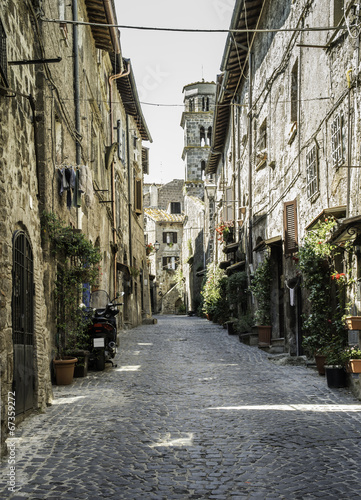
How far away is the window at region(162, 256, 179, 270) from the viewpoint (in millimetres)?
49844

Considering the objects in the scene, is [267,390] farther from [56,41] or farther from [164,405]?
[56,41]

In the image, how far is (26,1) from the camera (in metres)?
7.49

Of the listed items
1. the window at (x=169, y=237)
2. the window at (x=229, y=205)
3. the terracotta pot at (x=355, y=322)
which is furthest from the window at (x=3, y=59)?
the window at (x=169, y=237)

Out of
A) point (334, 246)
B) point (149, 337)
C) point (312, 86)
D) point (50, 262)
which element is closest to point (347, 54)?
point (312, 86)

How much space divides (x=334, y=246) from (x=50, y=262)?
443 cm

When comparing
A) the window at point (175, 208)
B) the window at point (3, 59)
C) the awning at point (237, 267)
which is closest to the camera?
the window at point (3, 59)

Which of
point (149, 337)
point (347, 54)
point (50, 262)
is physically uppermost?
point (347, 54)

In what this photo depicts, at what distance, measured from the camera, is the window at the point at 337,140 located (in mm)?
9180

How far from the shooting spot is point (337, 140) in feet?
30.8

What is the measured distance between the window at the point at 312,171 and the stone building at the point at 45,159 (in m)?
4.20

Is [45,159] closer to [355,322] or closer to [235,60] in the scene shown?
[355,322]

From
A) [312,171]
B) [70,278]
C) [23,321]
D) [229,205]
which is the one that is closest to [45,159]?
[70,278]

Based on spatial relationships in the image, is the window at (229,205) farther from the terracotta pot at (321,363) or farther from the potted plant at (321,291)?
the terracotta pot at (321,363)

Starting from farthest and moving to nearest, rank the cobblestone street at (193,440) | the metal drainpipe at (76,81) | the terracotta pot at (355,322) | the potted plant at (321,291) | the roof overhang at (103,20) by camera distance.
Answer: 1. the roof overhang at (103,20)
2. the metal drainpipe at (76,81)
3. the potted plant at (321,291)
4. the terracotta pot at (355,322)
5. the cobblestone street at (193,440)
